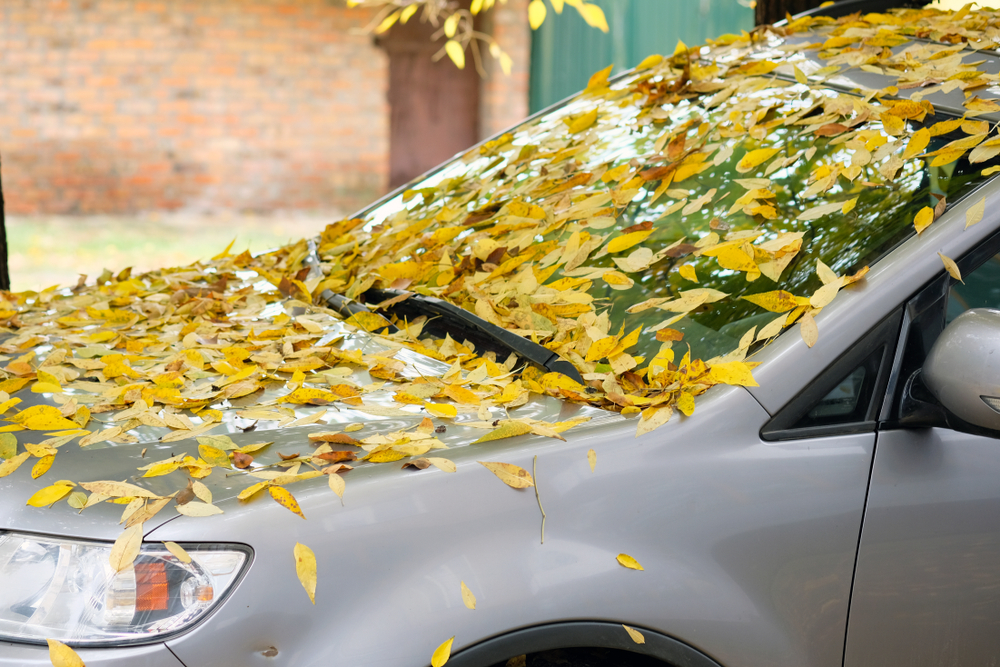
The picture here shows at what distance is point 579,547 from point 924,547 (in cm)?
69

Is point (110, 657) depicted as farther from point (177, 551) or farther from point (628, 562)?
point (628, 562)

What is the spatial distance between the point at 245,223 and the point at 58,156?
74.7 inches

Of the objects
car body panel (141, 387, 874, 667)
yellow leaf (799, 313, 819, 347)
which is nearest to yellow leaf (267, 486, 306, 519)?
car body panel (141, 387, 874, 667)

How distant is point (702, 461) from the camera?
159cm

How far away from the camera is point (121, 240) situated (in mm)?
8406

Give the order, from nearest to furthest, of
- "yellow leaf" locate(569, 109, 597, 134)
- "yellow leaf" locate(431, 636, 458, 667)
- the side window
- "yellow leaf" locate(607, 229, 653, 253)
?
"yellow leaf" locate(431, 636, 458, 667), "yellow leaf" locate(607, 229, 653, 253), the side window, "yellow leaf" locate(569, 109, 597, 134)

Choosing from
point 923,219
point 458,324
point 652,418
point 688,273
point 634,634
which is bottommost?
point 634,634

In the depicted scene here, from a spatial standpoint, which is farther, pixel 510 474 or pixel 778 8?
pixel 778 8

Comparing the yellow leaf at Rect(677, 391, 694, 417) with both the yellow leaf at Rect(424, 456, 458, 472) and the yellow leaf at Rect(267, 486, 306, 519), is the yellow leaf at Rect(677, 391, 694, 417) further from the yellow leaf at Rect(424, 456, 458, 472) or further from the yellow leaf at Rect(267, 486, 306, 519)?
the yellow leaf at Rect(267, 486, 306, 519)

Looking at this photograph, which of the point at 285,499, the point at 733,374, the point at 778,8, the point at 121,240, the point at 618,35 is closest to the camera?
the point at 285,499

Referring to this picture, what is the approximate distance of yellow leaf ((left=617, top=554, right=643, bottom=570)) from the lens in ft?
5.07

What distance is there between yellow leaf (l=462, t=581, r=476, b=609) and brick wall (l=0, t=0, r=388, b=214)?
858 cm

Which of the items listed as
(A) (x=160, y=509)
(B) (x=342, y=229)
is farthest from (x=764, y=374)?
(B) (x=342, y=229)

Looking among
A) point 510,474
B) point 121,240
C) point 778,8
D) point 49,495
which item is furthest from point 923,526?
point 121,240
